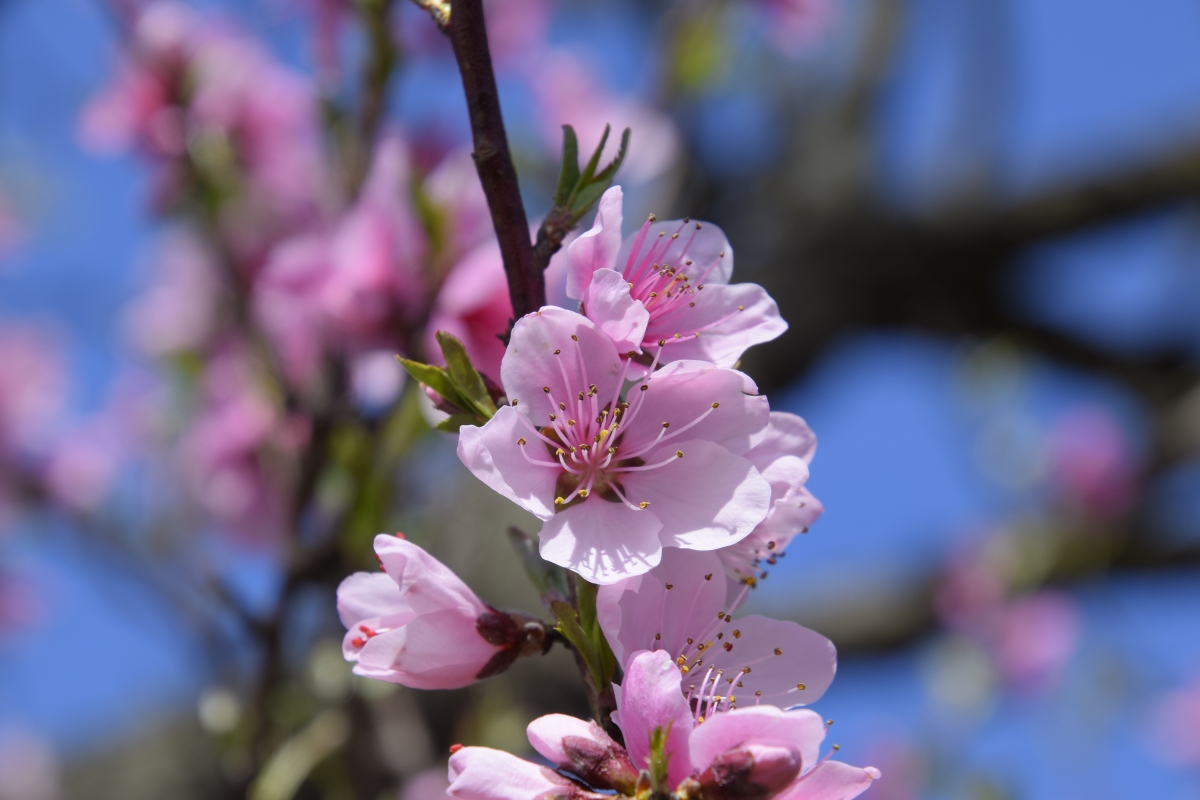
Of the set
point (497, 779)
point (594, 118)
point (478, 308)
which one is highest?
point (594, 118)

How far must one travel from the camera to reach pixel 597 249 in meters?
0.67

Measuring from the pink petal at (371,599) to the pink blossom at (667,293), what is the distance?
0.79 feet

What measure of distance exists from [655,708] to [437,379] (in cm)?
25

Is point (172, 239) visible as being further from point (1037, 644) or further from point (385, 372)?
point (1037, 644)

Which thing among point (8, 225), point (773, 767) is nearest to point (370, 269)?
point (773, 767)

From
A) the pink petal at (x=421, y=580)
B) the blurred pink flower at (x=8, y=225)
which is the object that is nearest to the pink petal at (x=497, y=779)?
the pink petal at (x=421, y=580)

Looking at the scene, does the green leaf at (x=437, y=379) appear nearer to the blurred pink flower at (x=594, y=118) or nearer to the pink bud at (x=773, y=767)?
the pink bud at (x=773, y=767)

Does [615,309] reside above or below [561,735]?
above

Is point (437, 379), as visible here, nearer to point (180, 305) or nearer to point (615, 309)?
point (615, 309)

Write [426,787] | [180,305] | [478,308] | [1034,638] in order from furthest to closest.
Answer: [1034,638], [180,305], [426,787], [478,308]

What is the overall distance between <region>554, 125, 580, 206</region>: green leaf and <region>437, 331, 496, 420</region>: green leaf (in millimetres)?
141

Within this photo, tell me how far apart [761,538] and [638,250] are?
0.83 ft

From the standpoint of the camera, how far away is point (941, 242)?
3.31m

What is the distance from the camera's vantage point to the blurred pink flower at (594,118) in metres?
1.88
